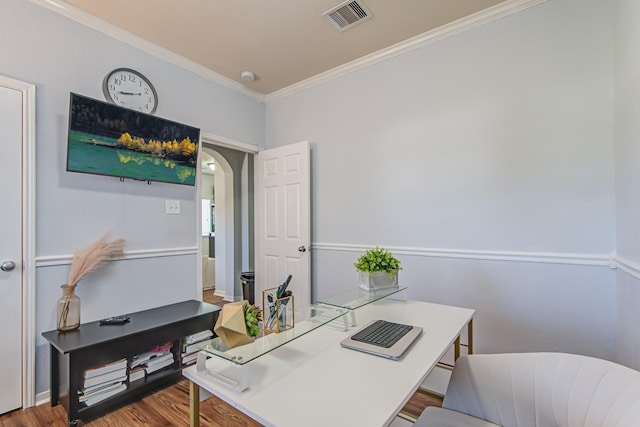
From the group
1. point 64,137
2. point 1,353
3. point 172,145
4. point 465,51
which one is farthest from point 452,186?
point 1,353

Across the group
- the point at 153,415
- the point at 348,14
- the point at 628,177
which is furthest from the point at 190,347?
the point at 628,177

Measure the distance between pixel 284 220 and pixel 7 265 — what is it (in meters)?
2.16

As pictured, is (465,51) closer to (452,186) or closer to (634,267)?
(452,186)

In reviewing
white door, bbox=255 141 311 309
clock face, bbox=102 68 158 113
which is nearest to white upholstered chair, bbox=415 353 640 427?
white door, bbox=255 141 311 309

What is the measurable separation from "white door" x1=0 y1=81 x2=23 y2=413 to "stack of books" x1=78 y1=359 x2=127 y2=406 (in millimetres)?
502

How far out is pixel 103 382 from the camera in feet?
6.26

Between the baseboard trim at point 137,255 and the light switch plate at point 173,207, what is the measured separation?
34cm

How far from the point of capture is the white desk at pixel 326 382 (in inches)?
31.4

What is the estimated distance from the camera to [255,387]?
0.93 meters

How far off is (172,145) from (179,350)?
5.62 feet

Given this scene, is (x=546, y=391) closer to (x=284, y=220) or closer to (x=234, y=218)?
(x=284, y=220)

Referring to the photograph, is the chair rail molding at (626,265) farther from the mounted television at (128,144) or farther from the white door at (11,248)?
the white door at (11,248)

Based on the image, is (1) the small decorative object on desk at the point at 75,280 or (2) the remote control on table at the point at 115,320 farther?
(2) the remote control on table at the point at 115,320

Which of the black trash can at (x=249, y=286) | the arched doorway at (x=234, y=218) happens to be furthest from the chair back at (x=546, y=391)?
the arched doorway at (x=234, y=218)
